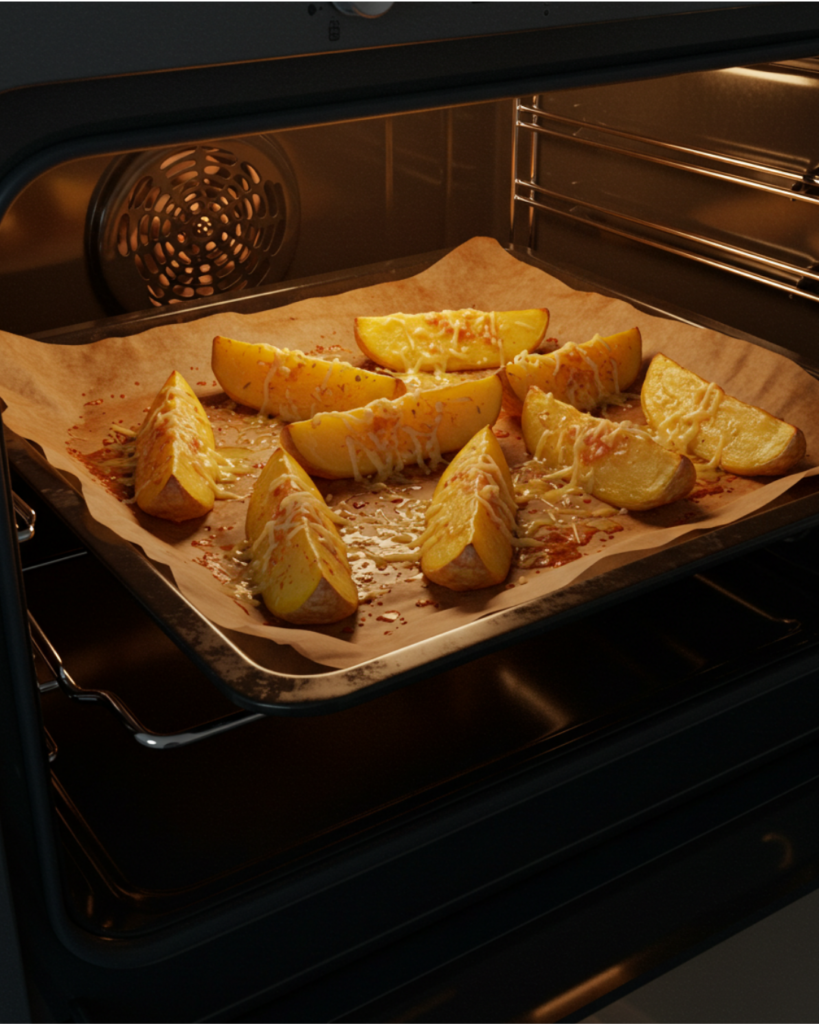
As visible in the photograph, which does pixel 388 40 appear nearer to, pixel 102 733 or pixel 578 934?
pixel 102 733

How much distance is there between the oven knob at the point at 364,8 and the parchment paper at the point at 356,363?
2.00 feet

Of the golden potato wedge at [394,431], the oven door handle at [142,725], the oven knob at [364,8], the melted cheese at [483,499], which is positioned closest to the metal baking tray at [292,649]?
the oven door handle at [142,725]

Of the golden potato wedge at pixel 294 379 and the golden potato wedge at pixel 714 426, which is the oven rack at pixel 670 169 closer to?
the golden potato wedge at pixel 714 426

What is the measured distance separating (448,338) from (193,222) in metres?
0.46

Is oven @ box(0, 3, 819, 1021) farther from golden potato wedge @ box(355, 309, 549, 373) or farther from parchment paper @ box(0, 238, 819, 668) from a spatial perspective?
golden potato wedge @ box(355, 309, 549, 373)

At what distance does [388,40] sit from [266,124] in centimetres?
9

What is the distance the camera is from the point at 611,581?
3.28 ft

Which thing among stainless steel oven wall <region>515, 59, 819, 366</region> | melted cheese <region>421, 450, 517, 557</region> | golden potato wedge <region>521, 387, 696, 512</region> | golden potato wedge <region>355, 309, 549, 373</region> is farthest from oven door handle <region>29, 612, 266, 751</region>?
stainless steel oven wall <region>515, 59, 819, 366</region>

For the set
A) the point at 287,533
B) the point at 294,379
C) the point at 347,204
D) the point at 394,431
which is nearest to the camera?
the point at 287,533

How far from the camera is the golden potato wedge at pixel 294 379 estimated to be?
4.99 ft

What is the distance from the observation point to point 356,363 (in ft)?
5.62

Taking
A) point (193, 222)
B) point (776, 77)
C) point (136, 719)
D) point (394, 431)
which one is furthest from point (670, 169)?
point (136, 719)

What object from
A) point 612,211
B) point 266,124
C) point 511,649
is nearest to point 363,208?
point 612,211

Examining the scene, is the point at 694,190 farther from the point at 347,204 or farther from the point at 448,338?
the point at 347,204
